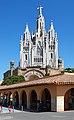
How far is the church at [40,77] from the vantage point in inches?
1173

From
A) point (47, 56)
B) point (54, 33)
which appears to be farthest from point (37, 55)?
point (54, 33)

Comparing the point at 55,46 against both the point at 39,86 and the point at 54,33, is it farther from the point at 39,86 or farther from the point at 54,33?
the point at 39,86

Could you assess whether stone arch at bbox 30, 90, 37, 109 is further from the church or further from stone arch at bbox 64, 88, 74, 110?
stone arch at bbox 64, 88, 74, 110

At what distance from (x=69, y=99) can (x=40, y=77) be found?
47204 millimetres

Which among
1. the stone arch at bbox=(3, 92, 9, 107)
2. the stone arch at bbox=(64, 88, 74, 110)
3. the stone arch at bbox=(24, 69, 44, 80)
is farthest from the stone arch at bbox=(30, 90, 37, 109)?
the stone arch at bbox=(24, 69, 44, 80)

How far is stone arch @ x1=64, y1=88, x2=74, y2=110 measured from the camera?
31.3 meters

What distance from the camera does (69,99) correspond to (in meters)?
31.7

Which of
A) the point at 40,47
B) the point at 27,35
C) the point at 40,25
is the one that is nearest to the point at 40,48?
the point at 40,47

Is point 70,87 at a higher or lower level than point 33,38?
lower

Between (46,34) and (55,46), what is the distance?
918cm

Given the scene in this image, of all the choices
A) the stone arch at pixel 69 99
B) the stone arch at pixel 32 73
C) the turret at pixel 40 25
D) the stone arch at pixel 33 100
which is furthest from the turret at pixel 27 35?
the stone arch at pixel 69 99

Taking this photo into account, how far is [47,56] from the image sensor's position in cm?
15538

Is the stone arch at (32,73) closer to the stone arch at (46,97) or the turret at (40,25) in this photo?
the stone arch at (46,97)

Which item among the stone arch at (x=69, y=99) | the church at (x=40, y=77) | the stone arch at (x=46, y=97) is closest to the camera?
the church at (x=40, y=77)
